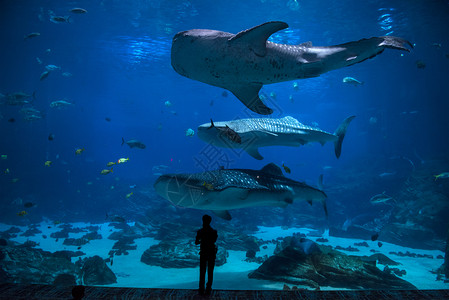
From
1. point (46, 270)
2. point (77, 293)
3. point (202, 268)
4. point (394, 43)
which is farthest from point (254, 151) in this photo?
point (46, 270)

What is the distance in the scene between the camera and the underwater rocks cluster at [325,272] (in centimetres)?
611

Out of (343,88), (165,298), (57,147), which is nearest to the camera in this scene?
(165,298)

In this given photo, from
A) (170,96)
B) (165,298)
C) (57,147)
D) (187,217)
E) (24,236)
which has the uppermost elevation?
(170,96)

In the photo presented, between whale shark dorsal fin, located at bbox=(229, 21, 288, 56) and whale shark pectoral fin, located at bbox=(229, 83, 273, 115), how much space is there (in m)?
0.79

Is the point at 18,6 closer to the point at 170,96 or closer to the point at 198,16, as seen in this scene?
the point at 198,16

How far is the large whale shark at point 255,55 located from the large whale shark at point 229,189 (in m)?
1.74

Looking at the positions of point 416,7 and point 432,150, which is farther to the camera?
point 432,150

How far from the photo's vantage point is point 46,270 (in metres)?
7.86

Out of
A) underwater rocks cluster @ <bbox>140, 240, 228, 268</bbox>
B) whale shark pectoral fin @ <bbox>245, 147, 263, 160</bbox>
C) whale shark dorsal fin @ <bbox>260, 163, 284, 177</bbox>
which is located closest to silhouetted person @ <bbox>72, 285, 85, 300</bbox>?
whale shark dorsal fin @ <bbox>260, 163, 284, 177</bbox>

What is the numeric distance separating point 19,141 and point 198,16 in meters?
30.4

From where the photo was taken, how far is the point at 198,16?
18.8 metres

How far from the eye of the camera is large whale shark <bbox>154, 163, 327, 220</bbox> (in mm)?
4117

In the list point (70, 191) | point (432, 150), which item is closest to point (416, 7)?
point (432, 150)

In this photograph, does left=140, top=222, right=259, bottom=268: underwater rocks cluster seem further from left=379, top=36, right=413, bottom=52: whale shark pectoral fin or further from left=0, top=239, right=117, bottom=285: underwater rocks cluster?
left=379, top=36, right=413, bottom=52: whale shark pectoral fin
